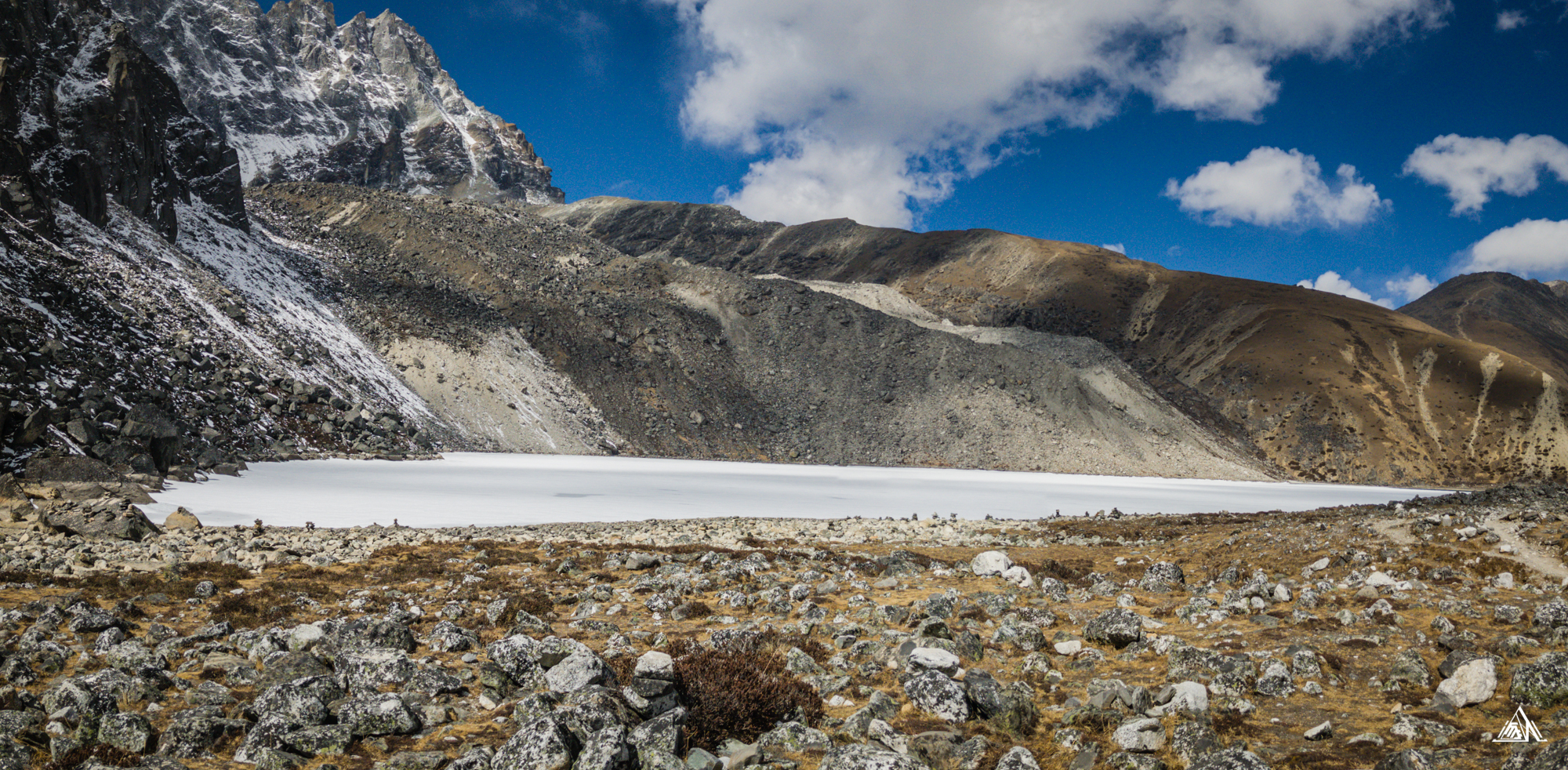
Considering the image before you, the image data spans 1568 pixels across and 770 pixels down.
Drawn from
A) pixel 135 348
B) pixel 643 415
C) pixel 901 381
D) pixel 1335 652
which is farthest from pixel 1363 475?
pixel 135 348

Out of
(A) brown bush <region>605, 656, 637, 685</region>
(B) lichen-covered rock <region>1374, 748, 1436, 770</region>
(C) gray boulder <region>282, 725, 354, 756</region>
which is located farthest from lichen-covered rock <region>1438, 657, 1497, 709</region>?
(C) gray boulder <region>282, 725, 354, 756</region>

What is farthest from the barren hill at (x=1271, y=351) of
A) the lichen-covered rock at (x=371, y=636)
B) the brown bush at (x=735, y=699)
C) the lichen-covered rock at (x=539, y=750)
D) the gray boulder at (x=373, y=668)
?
the lichen-covered rock at (x=539, y=750)

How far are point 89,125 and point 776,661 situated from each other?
62.5 meters

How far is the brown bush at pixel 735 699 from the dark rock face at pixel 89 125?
1911 inches

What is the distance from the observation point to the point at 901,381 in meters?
78.9

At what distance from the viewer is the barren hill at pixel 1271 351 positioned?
92438 millimetres

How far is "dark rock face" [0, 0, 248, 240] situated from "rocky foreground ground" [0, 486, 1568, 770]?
39.3m

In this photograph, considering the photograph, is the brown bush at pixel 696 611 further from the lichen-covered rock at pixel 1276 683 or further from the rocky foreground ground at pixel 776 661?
the lichen-covered rock at pixel 1276 683

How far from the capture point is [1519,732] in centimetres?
610

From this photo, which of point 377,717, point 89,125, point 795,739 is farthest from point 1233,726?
point 89,125

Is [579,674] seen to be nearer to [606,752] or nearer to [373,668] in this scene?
[606,752]

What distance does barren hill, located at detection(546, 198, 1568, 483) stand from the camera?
92438 mm

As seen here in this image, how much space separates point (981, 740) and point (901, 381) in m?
73.3

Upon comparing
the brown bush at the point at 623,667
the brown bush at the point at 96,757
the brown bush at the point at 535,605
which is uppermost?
the brown bush at the point at 623,667
